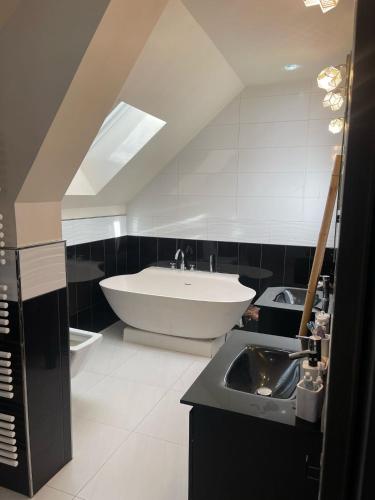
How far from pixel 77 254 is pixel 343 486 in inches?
146

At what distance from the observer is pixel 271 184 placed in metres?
4.06

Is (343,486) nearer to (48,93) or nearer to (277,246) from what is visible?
(48,93)

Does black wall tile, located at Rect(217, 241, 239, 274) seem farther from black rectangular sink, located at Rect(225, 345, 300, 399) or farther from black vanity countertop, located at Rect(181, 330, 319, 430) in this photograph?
black vanity countertop, located at Rect(181, 330, 319, 430)

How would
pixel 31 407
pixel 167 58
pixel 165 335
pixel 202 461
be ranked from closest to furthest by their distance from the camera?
1. pixel 202 461
2. pixel 31 407
3. pixel 167 58
4. pixel 165 335

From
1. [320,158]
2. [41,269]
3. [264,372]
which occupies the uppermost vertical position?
[320,158]

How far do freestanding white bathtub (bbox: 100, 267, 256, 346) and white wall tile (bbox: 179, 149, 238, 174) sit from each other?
125 cm

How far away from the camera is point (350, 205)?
1.37ft

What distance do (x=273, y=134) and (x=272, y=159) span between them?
0.27m

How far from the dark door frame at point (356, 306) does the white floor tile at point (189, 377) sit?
109 inches

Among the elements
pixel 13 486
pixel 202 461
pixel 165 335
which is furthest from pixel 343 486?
pixel 165 335

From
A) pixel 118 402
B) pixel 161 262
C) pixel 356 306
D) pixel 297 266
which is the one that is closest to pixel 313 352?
pixel 356 306

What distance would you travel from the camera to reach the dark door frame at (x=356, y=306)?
406mm

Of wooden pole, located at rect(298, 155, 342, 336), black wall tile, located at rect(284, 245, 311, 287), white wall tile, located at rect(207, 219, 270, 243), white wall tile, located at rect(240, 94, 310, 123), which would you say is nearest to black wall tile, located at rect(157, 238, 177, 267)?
white wall tile, located at rect(207, 219, 270, 243)

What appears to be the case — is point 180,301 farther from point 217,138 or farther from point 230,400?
point 230,400
